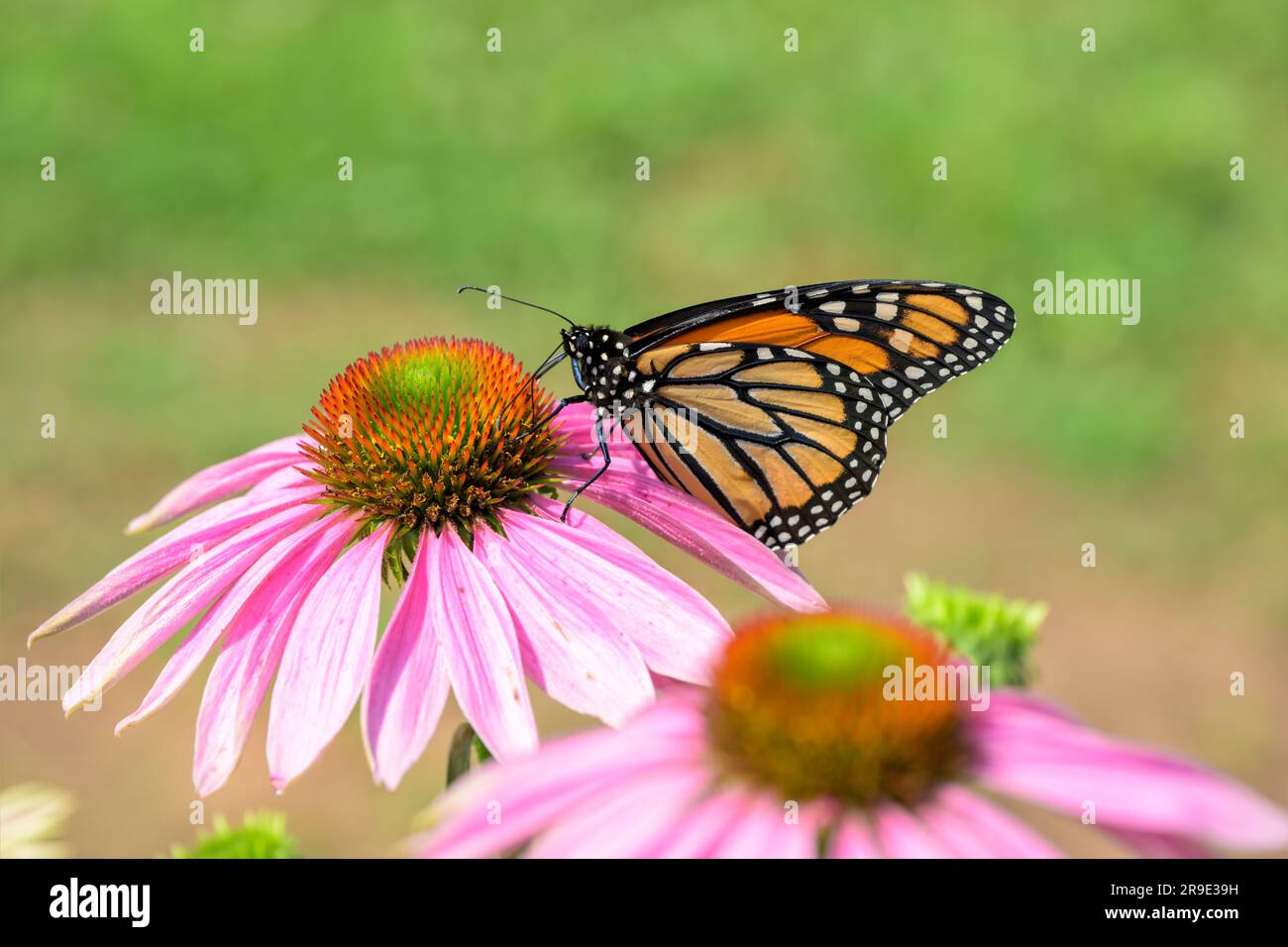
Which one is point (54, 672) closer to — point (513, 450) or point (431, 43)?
point (513, 450)

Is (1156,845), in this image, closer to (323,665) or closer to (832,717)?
(832,717)

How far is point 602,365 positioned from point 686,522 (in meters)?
0.42

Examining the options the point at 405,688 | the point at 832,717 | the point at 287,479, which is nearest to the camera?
the point at 832,717

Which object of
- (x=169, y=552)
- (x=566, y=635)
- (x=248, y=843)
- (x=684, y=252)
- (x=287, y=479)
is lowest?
(x=248, y=843)

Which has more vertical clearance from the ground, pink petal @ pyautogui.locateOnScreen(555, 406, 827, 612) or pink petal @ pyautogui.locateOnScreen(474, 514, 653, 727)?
pink petal @ pyautogui.locateOnScreen(555, 406, 827, 612)

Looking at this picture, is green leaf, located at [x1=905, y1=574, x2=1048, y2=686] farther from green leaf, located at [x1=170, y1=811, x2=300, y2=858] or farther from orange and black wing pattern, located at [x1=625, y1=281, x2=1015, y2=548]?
green leaf, located at [x1=170, y1=811, x2=300, y2=858]

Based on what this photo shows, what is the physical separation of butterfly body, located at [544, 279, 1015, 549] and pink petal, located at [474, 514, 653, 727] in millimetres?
518

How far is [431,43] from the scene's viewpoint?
8.75m

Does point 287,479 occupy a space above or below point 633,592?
above

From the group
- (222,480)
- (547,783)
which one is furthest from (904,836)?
(222,480)

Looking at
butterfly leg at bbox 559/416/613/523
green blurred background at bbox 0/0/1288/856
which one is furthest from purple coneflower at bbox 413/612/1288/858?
green blurred background at bbox 0/0/1288/856

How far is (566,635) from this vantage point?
152 cm

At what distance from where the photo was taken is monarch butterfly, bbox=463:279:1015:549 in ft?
7.11

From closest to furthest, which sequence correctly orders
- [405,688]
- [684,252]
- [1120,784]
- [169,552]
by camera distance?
[1120,784], [405,688], [169,552], [684,252]
